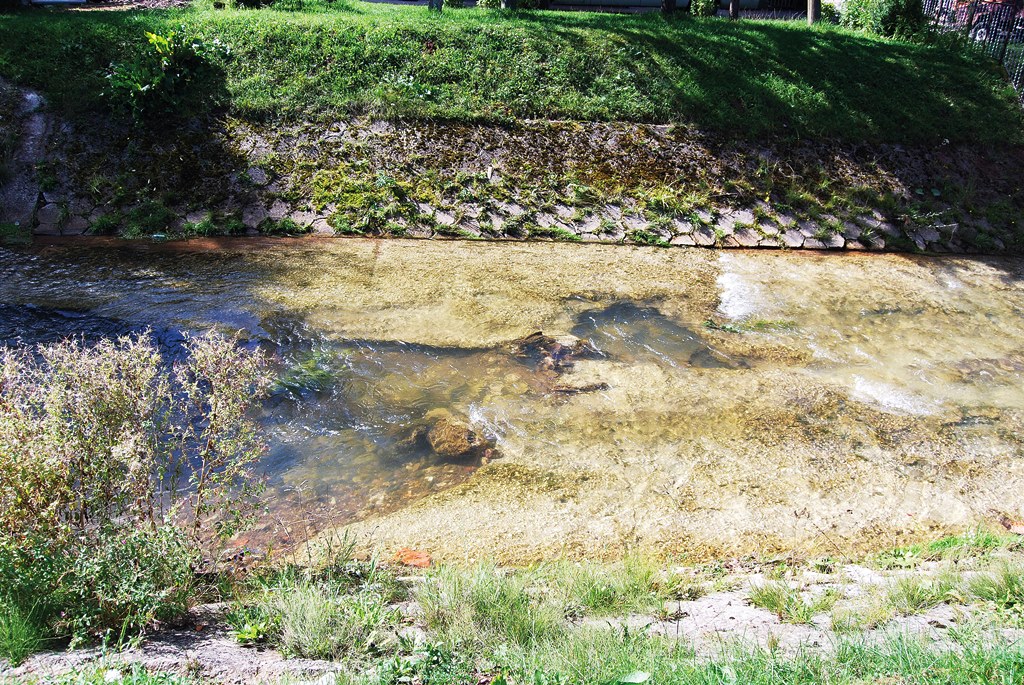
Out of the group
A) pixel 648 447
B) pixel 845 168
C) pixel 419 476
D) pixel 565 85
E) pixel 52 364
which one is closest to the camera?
pixel 52 364

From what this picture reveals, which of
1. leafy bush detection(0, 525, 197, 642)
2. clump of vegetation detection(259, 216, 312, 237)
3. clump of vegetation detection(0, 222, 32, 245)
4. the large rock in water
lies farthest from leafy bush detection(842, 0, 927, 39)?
leafy bush detection(0, 525, 197, 642)

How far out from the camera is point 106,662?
2.98m

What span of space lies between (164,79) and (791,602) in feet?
37.5

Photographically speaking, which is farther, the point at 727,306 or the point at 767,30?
the point at 767,30

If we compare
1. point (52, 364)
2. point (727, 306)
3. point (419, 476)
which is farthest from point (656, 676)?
point (727, 306)

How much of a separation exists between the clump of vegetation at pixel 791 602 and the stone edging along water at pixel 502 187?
695cm

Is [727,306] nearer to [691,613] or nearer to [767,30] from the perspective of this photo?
[691,613]

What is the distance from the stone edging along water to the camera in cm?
1016

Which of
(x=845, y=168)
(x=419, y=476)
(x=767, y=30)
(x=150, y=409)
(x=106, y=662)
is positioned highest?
(x=767, y=30)

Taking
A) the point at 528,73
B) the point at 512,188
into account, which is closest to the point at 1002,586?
the point at 512,188

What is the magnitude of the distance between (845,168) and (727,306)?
490 centimetres

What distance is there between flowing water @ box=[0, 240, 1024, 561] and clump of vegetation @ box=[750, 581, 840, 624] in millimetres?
821

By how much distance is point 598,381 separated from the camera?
6953 millimetres

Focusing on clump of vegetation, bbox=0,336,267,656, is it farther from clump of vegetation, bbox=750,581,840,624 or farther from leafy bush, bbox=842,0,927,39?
leafy bush, bbox=842,0,927,39
